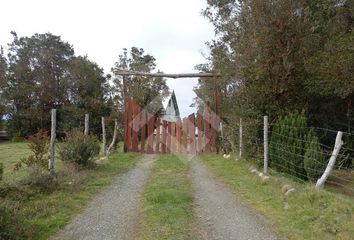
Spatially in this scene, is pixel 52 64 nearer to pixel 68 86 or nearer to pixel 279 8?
pixel 68 86

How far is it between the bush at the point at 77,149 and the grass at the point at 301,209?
13.0 feet

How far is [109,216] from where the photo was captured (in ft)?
19.0

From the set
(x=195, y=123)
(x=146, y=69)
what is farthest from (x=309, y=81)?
(x=146, y=69)

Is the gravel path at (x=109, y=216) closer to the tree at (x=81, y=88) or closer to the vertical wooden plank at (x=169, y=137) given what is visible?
the vertical wooden plank at (x=169, y=137)

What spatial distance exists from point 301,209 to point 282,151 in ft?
14.1

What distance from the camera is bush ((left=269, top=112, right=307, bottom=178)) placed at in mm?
9687

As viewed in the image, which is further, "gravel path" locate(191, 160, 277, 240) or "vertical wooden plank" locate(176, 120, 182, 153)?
"vertical wooden plank" locate(176, 120, 182, 153)

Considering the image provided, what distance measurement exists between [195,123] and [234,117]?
2.45 m

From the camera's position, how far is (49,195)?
680 centimetres

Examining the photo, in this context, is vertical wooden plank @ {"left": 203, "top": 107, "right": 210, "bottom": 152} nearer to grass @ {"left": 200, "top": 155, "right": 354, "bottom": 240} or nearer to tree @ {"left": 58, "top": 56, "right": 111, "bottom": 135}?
grass @ {"left": 200, "top": 155, "right": 354, "bottom": 240}

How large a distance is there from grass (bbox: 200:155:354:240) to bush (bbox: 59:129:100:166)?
3.97 m

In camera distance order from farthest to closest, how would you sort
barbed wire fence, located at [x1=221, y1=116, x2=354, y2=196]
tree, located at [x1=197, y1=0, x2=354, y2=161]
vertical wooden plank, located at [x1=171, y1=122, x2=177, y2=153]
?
vertical wooden plank, located at [x1=171, y1=122, x2=177, y2=153]
tree, located at [x1=197, y1=0, x2=354, y2=161]
barbed wire fence, located at [x1=221, y1=116, x2=354, y2=196]

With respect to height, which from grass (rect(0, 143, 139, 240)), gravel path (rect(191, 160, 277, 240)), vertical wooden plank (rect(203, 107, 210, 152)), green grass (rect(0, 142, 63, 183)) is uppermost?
vertical wooden plank (rect(203, 107, 210, 152))

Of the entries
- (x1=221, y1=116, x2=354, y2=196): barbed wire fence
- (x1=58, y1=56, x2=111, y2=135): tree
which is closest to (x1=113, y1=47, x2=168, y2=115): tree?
(x1=58, y1=56, x2=111, y2=135): tree
